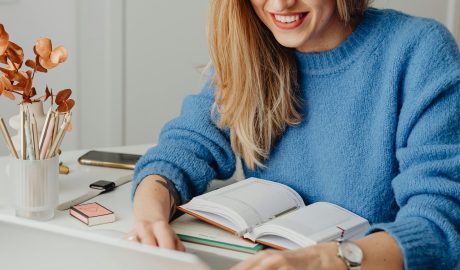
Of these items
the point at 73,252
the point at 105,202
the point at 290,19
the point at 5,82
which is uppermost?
the point at 290,19

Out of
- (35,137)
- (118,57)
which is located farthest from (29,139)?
(118,57)

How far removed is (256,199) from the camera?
4.31 feet

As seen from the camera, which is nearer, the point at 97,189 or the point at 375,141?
the point at 375,141

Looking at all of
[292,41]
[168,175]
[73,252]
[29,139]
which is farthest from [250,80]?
[73,252]

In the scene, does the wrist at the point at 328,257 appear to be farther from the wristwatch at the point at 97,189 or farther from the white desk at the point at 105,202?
the wristwatch at the point at 97,189

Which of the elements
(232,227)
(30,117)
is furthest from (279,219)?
(30,117)

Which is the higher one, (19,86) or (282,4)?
(282,4)

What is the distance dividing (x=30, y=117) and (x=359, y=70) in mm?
628

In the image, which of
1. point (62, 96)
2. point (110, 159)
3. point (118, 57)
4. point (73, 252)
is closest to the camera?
point (73, 252)

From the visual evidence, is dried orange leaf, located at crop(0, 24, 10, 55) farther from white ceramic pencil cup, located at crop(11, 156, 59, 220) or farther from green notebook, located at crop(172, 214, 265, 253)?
green notebook, located at crop(172, 214, 265, 253)

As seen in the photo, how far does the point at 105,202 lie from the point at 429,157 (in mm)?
630

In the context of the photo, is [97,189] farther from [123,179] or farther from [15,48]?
[15,48]

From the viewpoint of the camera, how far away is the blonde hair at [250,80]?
4.90 feet

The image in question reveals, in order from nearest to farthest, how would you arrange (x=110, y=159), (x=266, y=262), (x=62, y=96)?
(x=266, y=262)
(x=62, y=96)
(x=110, y=159)
